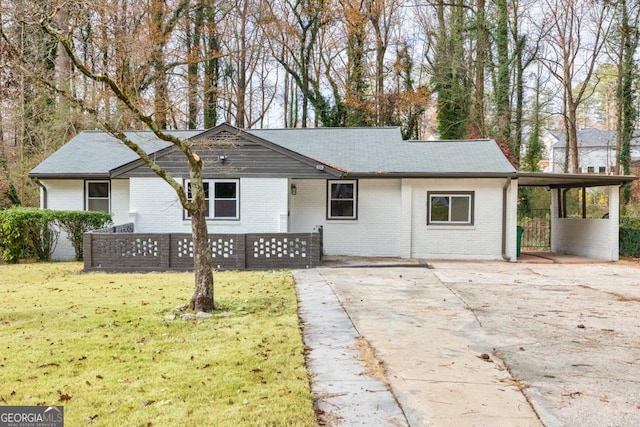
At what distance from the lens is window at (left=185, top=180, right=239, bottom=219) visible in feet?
44.2

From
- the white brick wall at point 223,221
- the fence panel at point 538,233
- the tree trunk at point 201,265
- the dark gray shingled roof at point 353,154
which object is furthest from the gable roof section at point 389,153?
the tree trunk at point 201,265

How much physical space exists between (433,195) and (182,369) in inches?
435

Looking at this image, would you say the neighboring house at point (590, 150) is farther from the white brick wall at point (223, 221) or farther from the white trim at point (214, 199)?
the white trim at point (214, 199)

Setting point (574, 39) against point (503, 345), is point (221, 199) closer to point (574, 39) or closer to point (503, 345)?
point (503, 345)

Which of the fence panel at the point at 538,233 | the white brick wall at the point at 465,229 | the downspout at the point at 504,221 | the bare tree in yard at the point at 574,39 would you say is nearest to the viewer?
the downspout at the point at 504,221

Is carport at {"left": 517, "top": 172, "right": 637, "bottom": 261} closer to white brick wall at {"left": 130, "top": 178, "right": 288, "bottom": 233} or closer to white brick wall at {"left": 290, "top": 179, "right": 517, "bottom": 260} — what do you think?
white brick wall at {"left": 290, "top": 179, "right": 517, "bottom": 260}

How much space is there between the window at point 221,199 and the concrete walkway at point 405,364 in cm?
591

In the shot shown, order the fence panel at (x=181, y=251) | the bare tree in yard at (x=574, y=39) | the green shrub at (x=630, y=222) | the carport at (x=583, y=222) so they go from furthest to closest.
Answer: the bare tree in yard at (x=574, y=39)
the green shrub at (x=630, y=222)
the carport at (x=583, y=222)
the fence panel at (x=181, y=251)

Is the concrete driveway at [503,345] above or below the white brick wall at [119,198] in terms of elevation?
below

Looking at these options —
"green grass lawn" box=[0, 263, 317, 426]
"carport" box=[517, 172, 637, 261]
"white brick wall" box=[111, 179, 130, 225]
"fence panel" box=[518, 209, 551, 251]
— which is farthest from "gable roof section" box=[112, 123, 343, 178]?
"fence panel" box=[518, 209, 551, 251]

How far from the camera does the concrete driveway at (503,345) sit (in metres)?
3.57

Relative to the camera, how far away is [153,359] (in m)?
4.59

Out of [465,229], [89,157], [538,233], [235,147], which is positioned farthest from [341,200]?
[538,233]

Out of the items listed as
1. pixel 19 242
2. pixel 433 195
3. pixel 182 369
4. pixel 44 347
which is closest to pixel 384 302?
pixel 182 369
